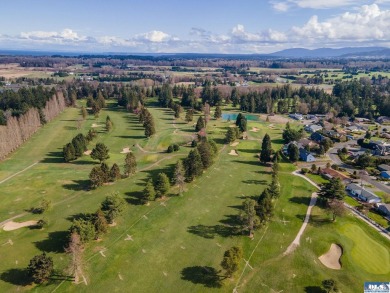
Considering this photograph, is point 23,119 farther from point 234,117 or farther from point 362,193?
point 362,193

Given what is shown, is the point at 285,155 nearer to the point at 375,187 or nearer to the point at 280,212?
the point at 375,187

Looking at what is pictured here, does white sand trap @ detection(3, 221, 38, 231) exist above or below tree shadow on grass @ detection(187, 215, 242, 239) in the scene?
above

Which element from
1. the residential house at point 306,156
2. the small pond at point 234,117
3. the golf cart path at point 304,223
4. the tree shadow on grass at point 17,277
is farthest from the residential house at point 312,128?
the tree shadow on grass at point 17,277

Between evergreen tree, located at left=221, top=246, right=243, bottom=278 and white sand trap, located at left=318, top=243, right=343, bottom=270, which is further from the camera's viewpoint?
white sand trap, located at left=318, top=243, right=343, bottom=270

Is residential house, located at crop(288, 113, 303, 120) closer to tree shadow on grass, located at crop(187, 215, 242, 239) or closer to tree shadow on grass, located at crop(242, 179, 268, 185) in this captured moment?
tree shadow on grass, located at crop(242, 179, 268, 185)

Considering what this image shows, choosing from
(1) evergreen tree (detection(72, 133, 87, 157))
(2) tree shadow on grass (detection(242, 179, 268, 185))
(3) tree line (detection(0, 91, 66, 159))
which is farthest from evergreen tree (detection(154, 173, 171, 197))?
(3) tree line (detection(0, 91, 66, 159))
